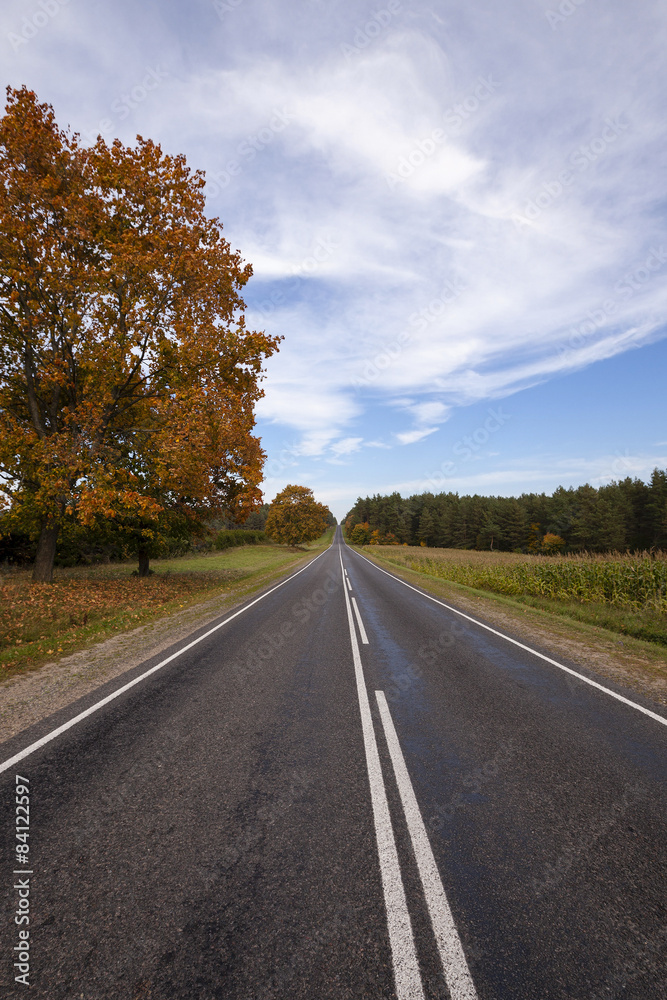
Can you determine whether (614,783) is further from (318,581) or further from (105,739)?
(318,581)

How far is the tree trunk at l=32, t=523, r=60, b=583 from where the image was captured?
1431 centimetres

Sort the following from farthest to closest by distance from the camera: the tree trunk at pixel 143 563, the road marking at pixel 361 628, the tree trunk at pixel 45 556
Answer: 1. the tree trunk at pixel 143 563
2. the tree trunk at pixel 45 556
3. the road marking at pixel 361 628

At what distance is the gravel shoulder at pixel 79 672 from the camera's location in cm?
539

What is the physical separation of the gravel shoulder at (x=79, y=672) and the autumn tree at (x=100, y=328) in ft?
11.5

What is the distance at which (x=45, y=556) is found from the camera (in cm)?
1457

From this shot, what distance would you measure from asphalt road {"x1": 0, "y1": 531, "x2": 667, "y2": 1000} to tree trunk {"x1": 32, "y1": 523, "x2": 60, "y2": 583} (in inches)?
432

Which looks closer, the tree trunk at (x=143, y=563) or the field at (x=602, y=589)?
the field at (x=602, y=589)

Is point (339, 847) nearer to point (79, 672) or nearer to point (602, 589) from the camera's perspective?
point (79, 672)

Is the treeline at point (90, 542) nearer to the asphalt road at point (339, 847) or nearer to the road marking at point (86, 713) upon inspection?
Result: the road marking at point (86, 713)

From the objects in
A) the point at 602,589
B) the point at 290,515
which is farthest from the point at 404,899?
the point at 290,515

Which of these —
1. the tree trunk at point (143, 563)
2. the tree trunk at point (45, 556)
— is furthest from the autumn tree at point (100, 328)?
the tree trunk at point (143, 563)

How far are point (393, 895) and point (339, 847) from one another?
55 cm

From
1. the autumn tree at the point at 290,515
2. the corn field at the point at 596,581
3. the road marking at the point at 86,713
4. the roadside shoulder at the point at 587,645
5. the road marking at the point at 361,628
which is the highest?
the autumn tree at the point at 290,515

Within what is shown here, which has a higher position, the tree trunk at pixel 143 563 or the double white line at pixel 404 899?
the tree trunk at pixel 143 563
